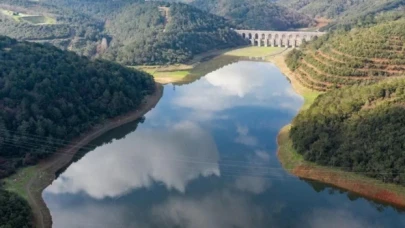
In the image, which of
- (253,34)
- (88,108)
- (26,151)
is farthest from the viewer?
(253,34)

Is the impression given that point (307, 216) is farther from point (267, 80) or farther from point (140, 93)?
point (267, 80)

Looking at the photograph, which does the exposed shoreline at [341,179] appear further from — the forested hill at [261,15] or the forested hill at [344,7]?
the forested hill at [344,7]

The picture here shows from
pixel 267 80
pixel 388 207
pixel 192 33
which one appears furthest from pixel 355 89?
pixel 192 33

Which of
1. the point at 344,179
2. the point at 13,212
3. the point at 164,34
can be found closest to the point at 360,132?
the point at 344,179

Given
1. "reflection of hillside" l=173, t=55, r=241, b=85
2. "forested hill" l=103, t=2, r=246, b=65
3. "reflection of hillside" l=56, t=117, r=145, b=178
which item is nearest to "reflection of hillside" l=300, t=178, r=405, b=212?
"reflection of hillside" l=56, t=117, r=145, b=178

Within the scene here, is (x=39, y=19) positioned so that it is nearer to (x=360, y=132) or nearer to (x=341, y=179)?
(x=360, y=132)
